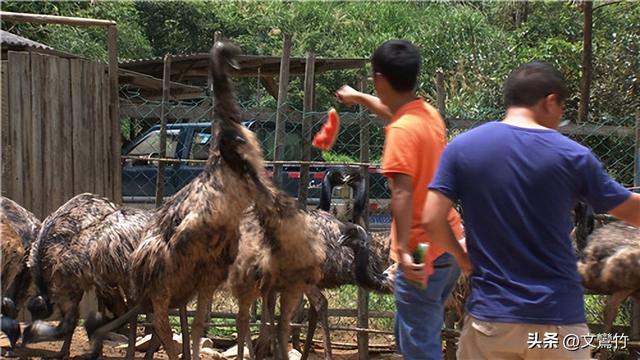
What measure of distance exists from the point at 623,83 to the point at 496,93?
2.33 metres

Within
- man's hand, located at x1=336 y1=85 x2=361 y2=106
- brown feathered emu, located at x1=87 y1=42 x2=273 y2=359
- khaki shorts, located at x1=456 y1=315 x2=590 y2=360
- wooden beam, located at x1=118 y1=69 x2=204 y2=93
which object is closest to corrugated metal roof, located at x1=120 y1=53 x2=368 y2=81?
wooden beam, located at x1=118 y1=69 x2=204 y2=93

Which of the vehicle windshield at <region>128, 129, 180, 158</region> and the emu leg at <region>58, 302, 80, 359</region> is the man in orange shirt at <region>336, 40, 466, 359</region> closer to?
the emu leg at <region>58, 302, 80, 359</region>

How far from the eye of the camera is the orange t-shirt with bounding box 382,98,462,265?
13.5 feet

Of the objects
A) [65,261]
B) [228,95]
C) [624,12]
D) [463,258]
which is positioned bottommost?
[65,261]

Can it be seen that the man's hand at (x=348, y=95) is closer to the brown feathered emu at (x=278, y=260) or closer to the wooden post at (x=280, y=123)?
the brown feathered emu at (x=278, y=260)

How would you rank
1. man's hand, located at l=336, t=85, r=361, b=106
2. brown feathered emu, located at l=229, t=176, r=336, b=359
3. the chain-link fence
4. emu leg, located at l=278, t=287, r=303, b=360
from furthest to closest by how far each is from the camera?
the chain-link fence < emu leg, located at l=278, t=287, r=303, b=360 < brown feathered emu, located at l=229, t=176, r=336, b=359 < man's hand, located at l=336, t=85, r=361, b=106

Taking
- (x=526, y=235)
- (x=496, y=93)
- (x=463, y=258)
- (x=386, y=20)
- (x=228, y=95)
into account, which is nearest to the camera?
(x=526, y=235)

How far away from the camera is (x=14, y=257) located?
24.3 feet

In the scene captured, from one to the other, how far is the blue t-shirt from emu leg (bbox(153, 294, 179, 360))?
138 inches

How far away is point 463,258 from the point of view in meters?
3.76

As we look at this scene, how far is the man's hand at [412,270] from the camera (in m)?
3.91

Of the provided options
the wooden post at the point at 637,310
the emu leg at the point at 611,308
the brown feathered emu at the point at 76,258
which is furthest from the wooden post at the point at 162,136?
the wooden post at the point at 637,310

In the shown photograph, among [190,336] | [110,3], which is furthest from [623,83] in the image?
[110,3]

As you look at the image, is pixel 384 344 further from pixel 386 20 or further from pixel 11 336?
pixel 386 20
